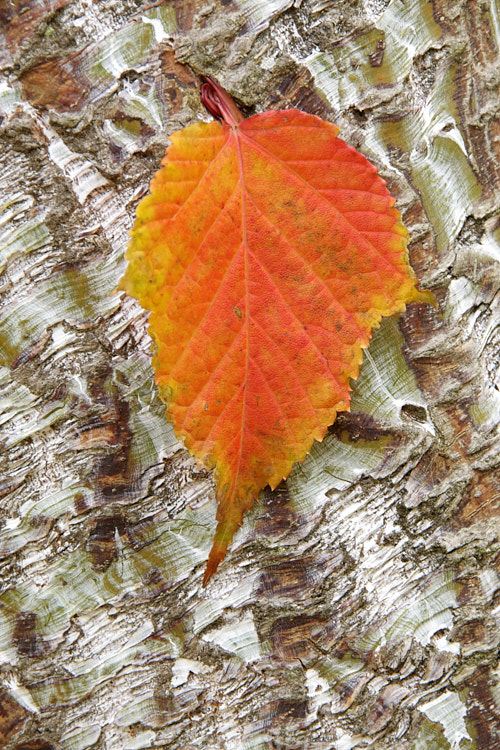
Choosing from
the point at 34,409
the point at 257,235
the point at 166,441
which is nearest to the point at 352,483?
the point at 166,441

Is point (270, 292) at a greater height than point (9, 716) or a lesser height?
greater

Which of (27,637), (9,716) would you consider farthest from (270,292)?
(9,716)

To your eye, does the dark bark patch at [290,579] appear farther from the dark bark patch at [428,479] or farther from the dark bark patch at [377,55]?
the dark bark patch at [377,55]

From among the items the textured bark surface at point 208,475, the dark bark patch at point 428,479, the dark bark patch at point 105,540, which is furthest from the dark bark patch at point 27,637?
the dark bark patch at point 428,479

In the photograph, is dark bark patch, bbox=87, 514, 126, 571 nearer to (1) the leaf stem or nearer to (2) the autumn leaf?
(2) the autumn leaf

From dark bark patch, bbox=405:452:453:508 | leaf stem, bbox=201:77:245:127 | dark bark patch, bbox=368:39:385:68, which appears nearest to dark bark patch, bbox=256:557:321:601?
dark bark patch, bbox=405:452:453:508

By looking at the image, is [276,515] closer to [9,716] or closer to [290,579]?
[290,579]
